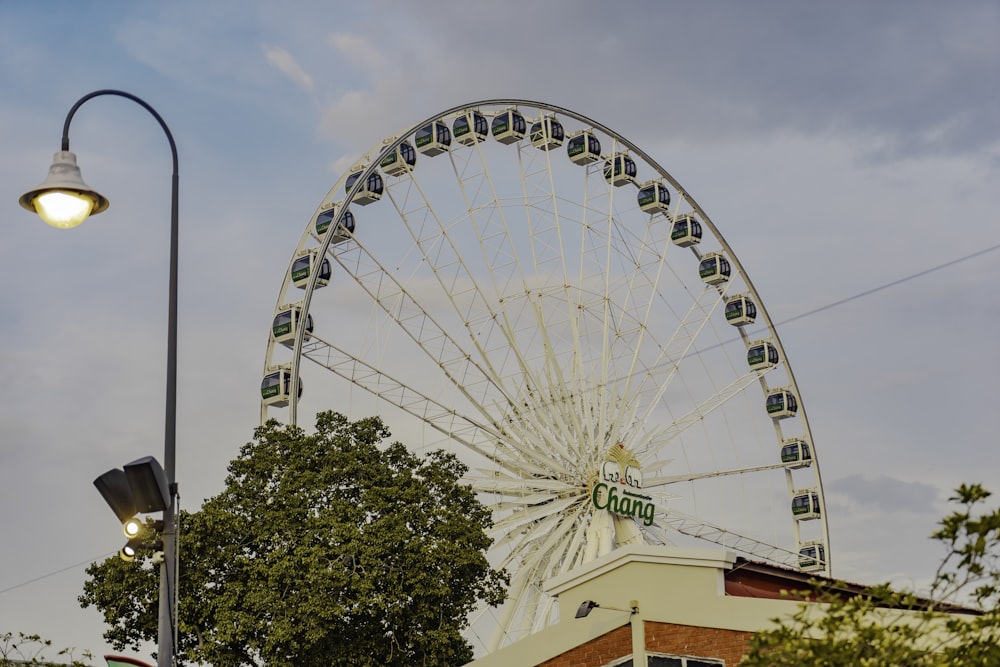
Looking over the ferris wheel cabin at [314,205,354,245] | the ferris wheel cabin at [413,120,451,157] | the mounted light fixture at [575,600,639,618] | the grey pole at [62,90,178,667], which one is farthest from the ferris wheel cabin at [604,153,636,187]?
the grey pole at [62,90,178,667]

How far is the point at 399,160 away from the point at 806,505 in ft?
74.2

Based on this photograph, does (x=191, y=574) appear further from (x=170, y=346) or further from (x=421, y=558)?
(x=170, y=346)

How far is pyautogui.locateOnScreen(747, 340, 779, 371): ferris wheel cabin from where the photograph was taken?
58656 mm

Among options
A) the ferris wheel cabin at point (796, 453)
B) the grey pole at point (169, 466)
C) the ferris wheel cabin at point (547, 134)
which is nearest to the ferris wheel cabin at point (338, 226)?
the ferris wheel cabin at point (547, 134)

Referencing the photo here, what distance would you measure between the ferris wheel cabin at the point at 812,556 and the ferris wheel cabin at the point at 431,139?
2181cm

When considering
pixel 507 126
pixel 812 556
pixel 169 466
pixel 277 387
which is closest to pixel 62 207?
pixel 169 466

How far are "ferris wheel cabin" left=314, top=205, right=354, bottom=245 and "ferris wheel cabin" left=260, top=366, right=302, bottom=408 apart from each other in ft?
17.0

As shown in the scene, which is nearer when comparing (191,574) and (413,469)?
(191,574)

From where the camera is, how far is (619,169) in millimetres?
56062

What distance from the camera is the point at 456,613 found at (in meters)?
39.0

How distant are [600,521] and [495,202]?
482 inches

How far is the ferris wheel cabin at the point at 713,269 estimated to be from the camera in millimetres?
58125

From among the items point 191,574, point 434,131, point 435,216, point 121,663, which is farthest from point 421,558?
point 434,131

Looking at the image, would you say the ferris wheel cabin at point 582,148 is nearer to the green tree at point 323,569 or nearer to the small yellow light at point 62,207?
the green tree at point 323,569
